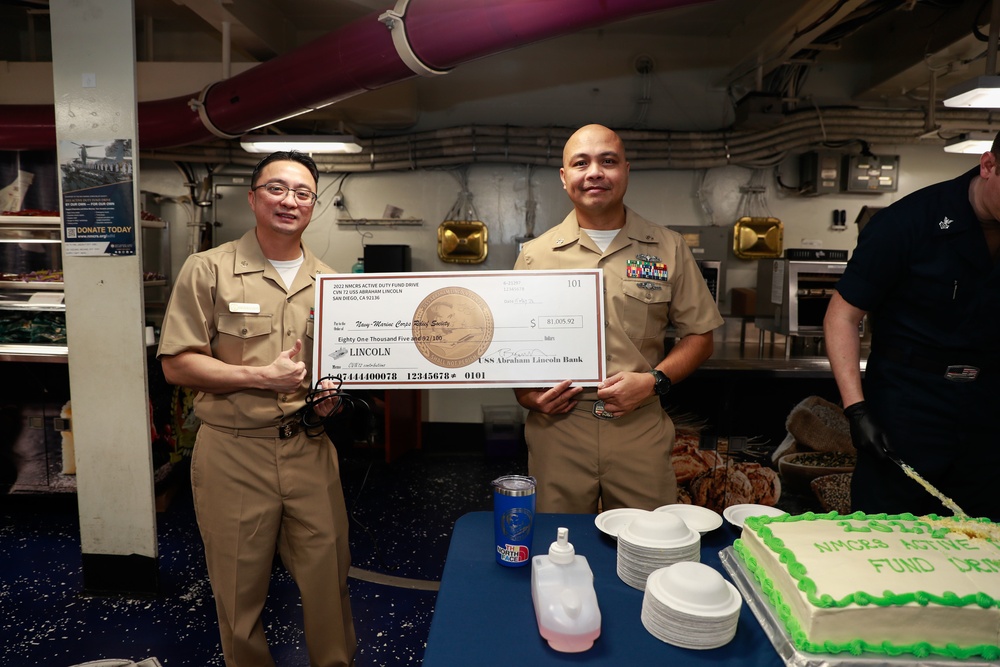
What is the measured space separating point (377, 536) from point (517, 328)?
7.51ft

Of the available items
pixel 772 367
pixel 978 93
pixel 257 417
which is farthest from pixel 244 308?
pixel 978 93

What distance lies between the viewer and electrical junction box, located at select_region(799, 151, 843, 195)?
17.4 feet

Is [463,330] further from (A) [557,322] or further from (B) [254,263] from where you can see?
(B) [254,263]

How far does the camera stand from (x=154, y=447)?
13.0 feet

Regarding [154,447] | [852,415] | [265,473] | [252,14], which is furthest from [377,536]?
[252,14]

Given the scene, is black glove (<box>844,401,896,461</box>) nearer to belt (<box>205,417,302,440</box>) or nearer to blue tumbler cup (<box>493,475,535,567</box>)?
blue tumbler cup (<box>493,475,535,567</box>)

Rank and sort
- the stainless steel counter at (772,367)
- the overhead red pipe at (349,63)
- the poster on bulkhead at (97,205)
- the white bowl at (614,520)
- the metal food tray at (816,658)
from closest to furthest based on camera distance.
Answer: the metal food tray at (816,658) < the white bowl at (614,520) < the overhead red pipe at (349,63) < the poster on bulkhead at (97,205) < the stainless steel counter at (772,367)

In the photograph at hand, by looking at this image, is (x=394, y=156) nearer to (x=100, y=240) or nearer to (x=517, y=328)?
(x=100, y=240)

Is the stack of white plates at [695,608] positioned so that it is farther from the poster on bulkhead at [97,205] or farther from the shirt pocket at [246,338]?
the poster on bulkhead at [97,205]

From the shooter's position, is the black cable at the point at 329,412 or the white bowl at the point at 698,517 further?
the black cable at the point at 329,412

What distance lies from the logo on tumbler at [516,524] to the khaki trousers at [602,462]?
0.77 metres

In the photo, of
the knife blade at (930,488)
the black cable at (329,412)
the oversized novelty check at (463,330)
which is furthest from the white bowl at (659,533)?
the black cable at (329,412)

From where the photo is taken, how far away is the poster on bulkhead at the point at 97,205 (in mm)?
2787

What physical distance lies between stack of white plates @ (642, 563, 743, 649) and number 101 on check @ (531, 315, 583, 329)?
1.05 meters
